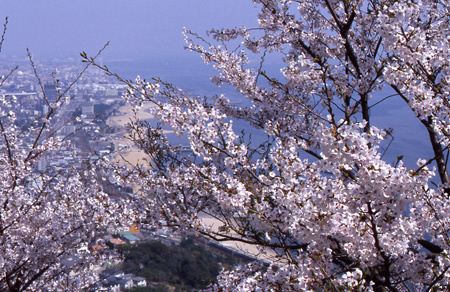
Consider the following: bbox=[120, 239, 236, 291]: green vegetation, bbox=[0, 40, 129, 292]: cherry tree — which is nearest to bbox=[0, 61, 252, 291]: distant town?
bbox=[0, 40, 129, 292]: cherry tree

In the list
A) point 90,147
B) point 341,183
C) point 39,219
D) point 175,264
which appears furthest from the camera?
point 175,264

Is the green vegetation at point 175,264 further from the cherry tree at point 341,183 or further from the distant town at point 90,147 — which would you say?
the cherry tree at point 341,183

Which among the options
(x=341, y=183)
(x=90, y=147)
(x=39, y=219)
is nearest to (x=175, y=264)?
(x=90, y=147)

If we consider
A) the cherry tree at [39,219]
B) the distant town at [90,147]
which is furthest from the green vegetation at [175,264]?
the cherry tree at [39,219]

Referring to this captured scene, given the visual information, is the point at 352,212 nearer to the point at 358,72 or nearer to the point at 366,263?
the point at 366,263

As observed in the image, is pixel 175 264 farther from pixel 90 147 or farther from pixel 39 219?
pixel 39 219

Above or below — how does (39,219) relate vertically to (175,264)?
below

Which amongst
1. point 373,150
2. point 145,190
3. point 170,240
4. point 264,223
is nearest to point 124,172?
point 145,190

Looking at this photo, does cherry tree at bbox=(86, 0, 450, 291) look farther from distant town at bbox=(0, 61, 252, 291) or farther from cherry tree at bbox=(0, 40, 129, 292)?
distant town at bbox=(0, 61, 252, 291)
